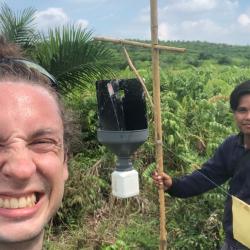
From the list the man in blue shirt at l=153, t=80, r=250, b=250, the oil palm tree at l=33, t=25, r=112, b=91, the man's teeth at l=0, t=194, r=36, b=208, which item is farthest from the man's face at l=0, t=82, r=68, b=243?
the oil palm tree at l=33, t=25, r=112, b=91

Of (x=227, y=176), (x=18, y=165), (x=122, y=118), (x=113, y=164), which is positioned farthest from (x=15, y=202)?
(x=113, y=164)

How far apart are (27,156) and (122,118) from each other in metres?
1.36

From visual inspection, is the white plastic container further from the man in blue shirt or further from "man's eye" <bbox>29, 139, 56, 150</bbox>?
"man's eye" <bbox>29, 139, 56, 150</bbox>

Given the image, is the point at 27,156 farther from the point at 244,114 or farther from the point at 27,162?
the point at 244,114

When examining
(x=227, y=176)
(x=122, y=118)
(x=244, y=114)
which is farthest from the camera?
(x=227, y=176)

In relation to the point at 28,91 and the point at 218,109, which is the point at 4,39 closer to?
the point at 28,91

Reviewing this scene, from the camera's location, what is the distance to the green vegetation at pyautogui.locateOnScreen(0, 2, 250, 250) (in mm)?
4078

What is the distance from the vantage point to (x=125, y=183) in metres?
2.44

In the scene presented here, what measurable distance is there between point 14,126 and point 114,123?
4.50 ft

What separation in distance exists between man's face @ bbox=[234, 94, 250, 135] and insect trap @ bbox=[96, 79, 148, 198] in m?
0.63

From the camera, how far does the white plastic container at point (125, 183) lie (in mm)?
2443

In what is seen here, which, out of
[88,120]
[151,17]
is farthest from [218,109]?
[151,17]

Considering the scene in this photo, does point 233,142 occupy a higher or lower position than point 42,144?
lower

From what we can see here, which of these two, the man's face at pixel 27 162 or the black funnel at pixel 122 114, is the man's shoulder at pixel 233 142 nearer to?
the black funnel at pixel 122 114
